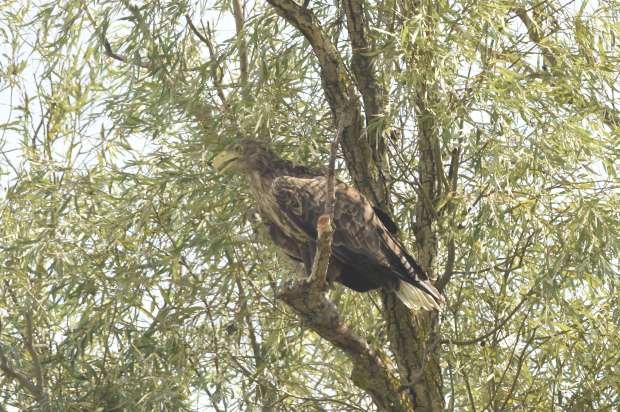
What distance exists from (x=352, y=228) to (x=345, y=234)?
0.15ft

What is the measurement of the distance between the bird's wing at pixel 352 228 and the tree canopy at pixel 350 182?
31cm

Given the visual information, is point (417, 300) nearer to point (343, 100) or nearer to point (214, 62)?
point (343, 100)

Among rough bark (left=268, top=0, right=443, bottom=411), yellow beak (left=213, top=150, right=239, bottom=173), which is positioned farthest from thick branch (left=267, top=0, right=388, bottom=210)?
yellow beak (left=213, top=150, right=239, bottom=173)

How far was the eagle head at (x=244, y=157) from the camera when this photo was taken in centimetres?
528

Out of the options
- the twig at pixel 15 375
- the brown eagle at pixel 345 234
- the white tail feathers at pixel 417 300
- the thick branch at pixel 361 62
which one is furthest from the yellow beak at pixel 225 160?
the twig at pixel 15 375

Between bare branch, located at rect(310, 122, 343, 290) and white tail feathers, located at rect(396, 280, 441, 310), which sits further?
white tail feathers, located at rect(396, 280, 441, 310)

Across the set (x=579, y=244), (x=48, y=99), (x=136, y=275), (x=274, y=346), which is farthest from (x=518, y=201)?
(x=48, y=99)

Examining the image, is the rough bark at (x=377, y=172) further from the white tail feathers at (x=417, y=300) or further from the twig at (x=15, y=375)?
the twig at (x=15, y=375)

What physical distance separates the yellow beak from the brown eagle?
205 millimetres

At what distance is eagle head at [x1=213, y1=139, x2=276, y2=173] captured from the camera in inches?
208

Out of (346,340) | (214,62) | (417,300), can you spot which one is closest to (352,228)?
(417,300)

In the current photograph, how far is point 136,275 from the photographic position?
5.88m

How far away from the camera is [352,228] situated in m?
5.01

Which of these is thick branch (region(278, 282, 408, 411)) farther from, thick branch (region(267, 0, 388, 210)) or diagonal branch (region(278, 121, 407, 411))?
thick branch (region(267, 0, 388, 210))
